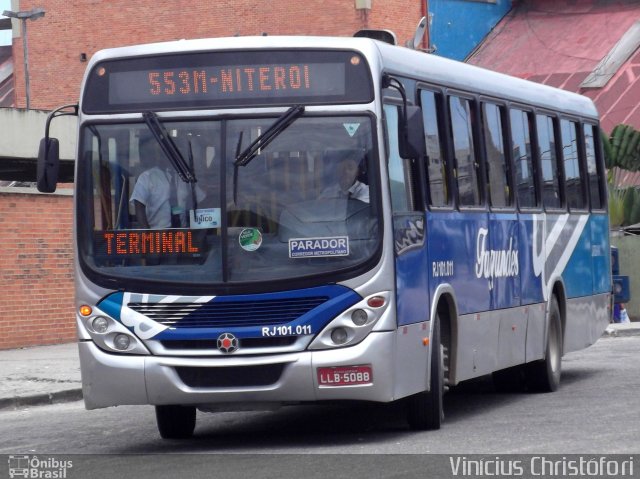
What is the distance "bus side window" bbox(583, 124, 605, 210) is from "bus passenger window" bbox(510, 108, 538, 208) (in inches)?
95.0

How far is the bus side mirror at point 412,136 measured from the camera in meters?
10.8

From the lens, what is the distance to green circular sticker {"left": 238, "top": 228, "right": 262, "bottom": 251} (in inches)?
420

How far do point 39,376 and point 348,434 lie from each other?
7.36 metres

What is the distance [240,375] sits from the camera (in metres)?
10.6

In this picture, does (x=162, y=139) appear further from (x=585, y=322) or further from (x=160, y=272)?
(x=585, y=322)

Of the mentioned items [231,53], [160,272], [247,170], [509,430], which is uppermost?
[231,53]

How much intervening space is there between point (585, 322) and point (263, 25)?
24424 millimetres

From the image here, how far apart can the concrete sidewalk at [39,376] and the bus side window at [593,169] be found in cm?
623

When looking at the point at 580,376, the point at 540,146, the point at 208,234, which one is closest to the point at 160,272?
the point at 208,234

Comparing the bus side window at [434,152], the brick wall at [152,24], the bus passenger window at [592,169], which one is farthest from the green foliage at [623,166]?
the bus side window at [434,152]

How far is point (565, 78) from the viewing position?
132ft

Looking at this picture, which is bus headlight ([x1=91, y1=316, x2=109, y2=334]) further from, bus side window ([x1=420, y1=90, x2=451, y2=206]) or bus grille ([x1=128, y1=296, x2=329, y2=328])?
bus side window ([x1=420, y1=90, x2=451, y2=206])

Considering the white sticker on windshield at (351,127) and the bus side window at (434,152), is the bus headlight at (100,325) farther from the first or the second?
the bus side window at (434,152)

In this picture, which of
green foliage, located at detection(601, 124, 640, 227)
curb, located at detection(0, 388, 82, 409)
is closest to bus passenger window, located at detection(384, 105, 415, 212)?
curb, located at detection(0, 388, 82, 409)
